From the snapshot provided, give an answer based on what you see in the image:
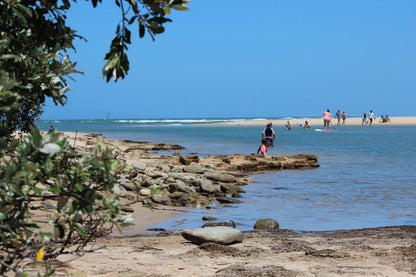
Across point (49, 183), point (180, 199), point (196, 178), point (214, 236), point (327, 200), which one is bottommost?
point (327, 200)

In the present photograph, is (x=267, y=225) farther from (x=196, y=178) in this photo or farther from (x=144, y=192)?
(x=196, y=178)

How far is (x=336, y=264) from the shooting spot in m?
7.89

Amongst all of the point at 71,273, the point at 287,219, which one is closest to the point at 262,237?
the point at 287,219

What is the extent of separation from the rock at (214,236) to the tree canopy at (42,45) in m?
5.04

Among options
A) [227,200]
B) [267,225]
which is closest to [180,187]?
[227,200]

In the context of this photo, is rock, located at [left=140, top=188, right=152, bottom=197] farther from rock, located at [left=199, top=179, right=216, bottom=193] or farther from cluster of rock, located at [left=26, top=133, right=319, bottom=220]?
rock, located at [left=199, top=179, right=216, bottom=193]

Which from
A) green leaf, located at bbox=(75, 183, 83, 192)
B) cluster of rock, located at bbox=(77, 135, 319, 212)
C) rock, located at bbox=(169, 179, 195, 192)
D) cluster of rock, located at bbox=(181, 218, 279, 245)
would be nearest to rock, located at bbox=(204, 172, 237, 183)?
cluster of rock, located at bbox=(77, 135, 319, 212)

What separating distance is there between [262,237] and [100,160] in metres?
6.82

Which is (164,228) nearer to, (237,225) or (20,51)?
(237,225)

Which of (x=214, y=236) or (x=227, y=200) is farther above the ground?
(x=214, y=236)

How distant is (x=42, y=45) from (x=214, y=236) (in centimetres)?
561

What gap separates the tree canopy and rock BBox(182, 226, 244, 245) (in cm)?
504

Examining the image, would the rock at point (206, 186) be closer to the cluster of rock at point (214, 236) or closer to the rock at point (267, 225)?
the rock at point (267, 225)

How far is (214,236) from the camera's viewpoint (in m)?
9.14
